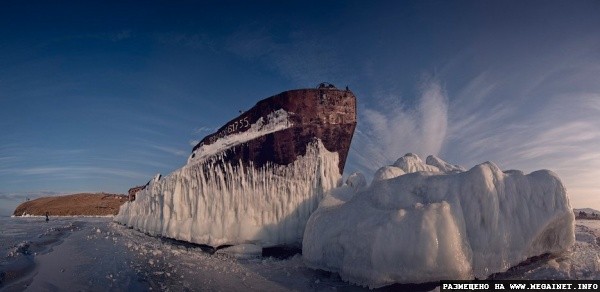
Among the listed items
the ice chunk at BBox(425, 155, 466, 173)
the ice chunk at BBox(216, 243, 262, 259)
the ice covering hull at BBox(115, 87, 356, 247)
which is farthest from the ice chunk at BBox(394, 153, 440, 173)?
the ice chunk at BBox(216, 243, 262, 259)

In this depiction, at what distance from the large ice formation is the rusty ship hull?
0.27m

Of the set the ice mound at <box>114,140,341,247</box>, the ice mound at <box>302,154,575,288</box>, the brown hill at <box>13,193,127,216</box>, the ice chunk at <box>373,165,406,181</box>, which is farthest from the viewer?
the brown hill at <box>13,193,127,216</box>

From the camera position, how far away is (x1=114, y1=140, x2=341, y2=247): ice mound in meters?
12.8

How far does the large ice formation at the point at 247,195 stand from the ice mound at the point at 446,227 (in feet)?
12.3

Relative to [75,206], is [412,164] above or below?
above

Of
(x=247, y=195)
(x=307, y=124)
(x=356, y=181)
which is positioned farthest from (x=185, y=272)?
(x=307, y=124)

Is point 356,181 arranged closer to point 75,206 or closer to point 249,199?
point 249,199

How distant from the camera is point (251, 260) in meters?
11.3

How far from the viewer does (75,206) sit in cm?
7712

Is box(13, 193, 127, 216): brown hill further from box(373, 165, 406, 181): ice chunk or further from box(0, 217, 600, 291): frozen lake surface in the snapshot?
box(373, 165, 406, 181): ice chunk

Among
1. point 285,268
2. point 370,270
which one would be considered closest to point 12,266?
point 285,268

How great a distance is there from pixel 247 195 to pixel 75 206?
7977 centimetres

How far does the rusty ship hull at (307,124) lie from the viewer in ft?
44.2

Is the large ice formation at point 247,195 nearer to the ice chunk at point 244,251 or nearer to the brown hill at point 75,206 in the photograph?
the ice chunk at point 244,251
